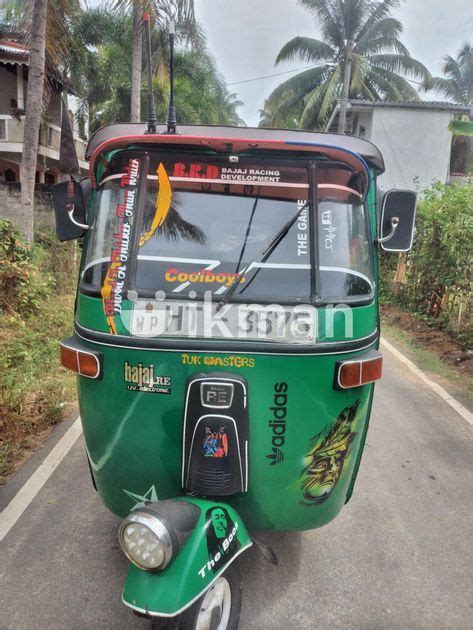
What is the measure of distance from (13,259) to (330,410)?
702cm

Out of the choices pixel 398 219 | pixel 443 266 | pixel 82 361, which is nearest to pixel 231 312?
pixel 82 361

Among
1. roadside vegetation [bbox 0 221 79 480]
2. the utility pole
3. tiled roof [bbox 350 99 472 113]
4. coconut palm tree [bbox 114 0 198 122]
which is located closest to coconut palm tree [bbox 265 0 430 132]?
the utility pole

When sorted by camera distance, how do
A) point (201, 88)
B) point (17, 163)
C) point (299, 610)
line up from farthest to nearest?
point (201, 88) < point (17, 163) < point (299, 610)

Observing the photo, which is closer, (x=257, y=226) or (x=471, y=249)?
(x=257, y=226)

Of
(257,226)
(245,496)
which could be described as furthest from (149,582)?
(257,226)

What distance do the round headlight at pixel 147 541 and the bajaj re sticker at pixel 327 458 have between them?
0.86m

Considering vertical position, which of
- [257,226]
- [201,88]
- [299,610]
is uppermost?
[201,88]

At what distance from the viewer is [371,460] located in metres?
4.44

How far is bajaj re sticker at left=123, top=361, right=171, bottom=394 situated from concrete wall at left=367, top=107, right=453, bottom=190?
21955 millimetres

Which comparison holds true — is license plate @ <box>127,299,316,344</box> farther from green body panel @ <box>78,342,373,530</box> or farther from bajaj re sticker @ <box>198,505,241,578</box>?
bajaj re sticker @ <box>198,505,241,578</box>

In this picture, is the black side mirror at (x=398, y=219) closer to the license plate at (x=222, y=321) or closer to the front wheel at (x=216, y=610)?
the license plate at (x=222, y=321)

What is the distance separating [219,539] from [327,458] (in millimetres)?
706

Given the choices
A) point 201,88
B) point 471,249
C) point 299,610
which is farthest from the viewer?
point 201,88

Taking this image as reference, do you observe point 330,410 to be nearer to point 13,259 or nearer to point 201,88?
point 13,259
